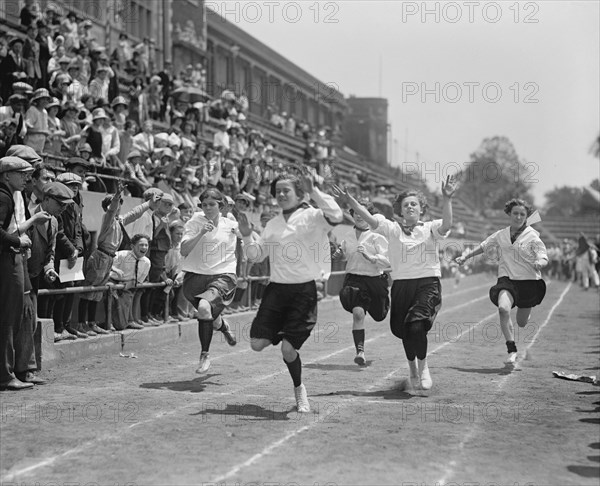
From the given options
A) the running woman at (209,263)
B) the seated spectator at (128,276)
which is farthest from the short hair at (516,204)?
the seated spectator at (128,276)

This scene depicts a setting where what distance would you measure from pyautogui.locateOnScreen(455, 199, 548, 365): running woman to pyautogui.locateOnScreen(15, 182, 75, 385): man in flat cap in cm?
458

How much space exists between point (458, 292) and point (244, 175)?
11.8 meters

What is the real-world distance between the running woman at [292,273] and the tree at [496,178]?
71.4 metres

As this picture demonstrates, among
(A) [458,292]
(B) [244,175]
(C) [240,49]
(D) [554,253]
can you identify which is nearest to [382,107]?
(D) [554,253]

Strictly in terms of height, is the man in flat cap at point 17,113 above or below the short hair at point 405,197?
above

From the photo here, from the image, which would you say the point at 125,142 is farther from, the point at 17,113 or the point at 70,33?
the point at 70,33

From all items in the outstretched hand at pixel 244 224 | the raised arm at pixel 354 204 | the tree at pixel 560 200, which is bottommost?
the outstretched hand at pixel 244 224

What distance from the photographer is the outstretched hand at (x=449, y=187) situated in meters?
8.34

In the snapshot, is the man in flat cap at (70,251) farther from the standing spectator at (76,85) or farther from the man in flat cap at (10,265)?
the standing spectator at (76,85)

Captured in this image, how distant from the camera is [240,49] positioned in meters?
43.9

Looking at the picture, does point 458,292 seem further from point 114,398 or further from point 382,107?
point 382,107

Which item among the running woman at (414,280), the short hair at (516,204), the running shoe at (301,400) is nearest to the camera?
the running shoe at (301,400)

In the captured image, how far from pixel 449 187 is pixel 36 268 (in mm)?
4250

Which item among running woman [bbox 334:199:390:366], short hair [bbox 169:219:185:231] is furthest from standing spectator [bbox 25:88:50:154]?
running woman [bbox 334:199:390:366]
